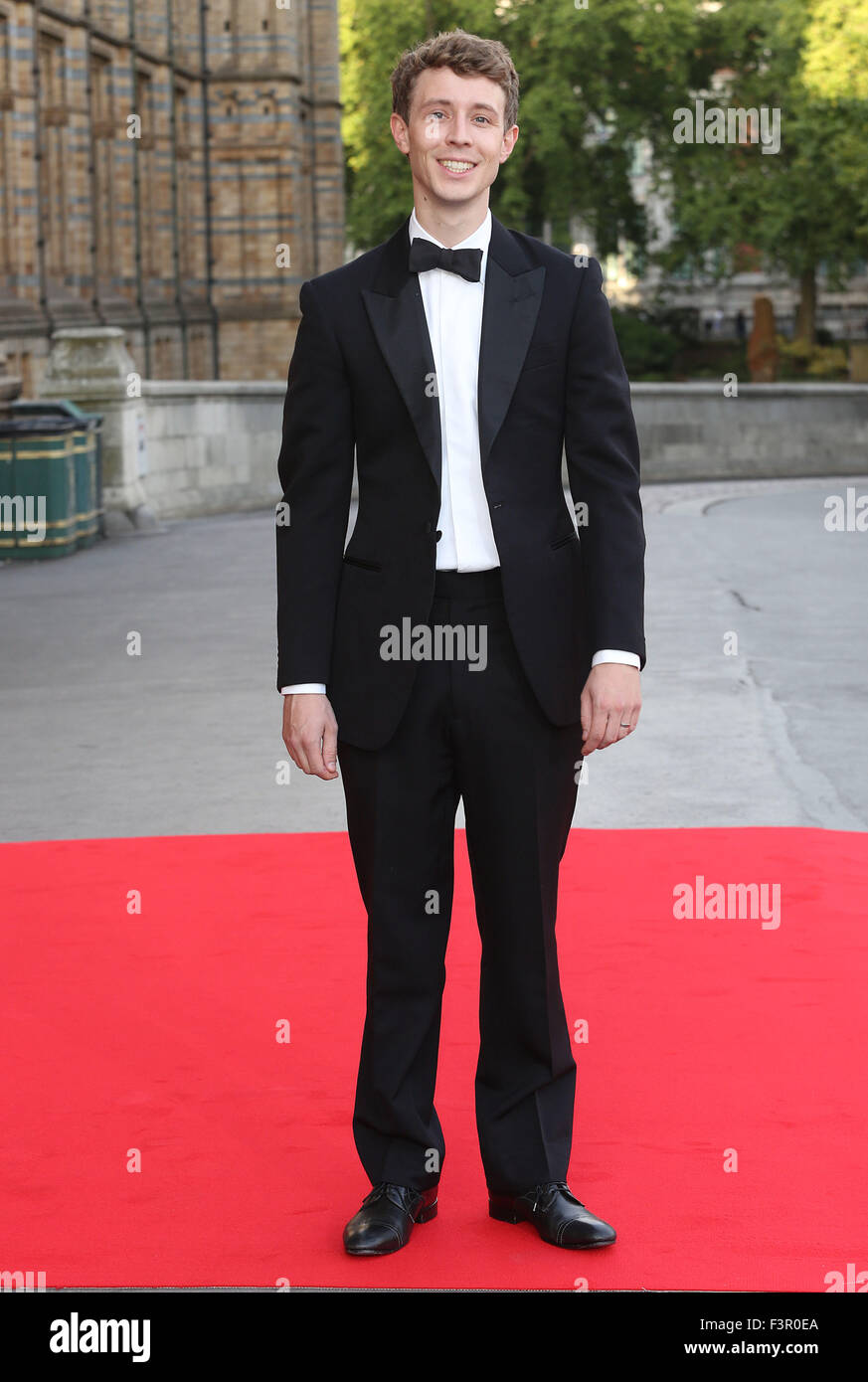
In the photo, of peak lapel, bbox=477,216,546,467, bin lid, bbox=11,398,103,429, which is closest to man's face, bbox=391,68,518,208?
peak lapel, bbox=477,216,546,467

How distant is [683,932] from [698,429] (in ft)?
69.9

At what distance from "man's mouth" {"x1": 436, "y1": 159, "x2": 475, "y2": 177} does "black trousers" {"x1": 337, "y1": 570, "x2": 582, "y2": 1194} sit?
2.32 ft

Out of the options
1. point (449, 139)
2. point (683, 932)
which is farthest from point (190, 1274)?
point (683, 932)

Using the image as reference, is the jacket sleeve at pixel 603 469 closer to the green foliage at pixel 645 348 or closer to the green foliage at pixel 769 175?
the green foliage at pixel 769 175

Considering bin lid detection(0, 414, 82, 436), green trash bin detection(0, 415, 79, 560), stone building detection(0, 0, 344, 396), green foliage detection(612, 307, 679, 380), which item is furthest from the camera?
green foliage detection(612, 307, 679, 380)

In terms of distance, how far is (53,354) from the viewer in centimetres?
1877

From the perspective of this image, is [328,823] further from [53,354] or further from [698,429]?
[698,429]

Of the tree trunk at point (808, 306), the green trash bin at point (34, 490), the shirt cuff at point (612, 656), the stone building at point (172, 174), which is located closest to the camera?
the shirt cuff at point (612, 656)

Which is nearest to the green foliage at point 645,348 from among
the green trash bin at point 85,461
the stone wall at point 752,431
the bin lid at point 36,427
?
the stone wall at point 752,431

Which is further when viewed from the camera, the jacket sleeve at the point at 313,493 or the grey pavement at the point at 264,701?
the grey pavement at the point at 264,701

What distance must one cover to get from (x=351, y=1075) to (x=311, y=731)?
4.16ft

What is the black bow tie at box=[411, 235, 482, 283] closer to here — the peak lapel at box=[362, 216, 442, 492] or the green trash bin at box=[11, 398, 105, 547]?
the peak lapel at box=[362, 216, 442, 492]

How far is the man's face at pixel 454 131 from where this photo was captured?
11.2 feet

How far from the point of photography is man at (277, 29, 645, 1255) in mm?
3465
